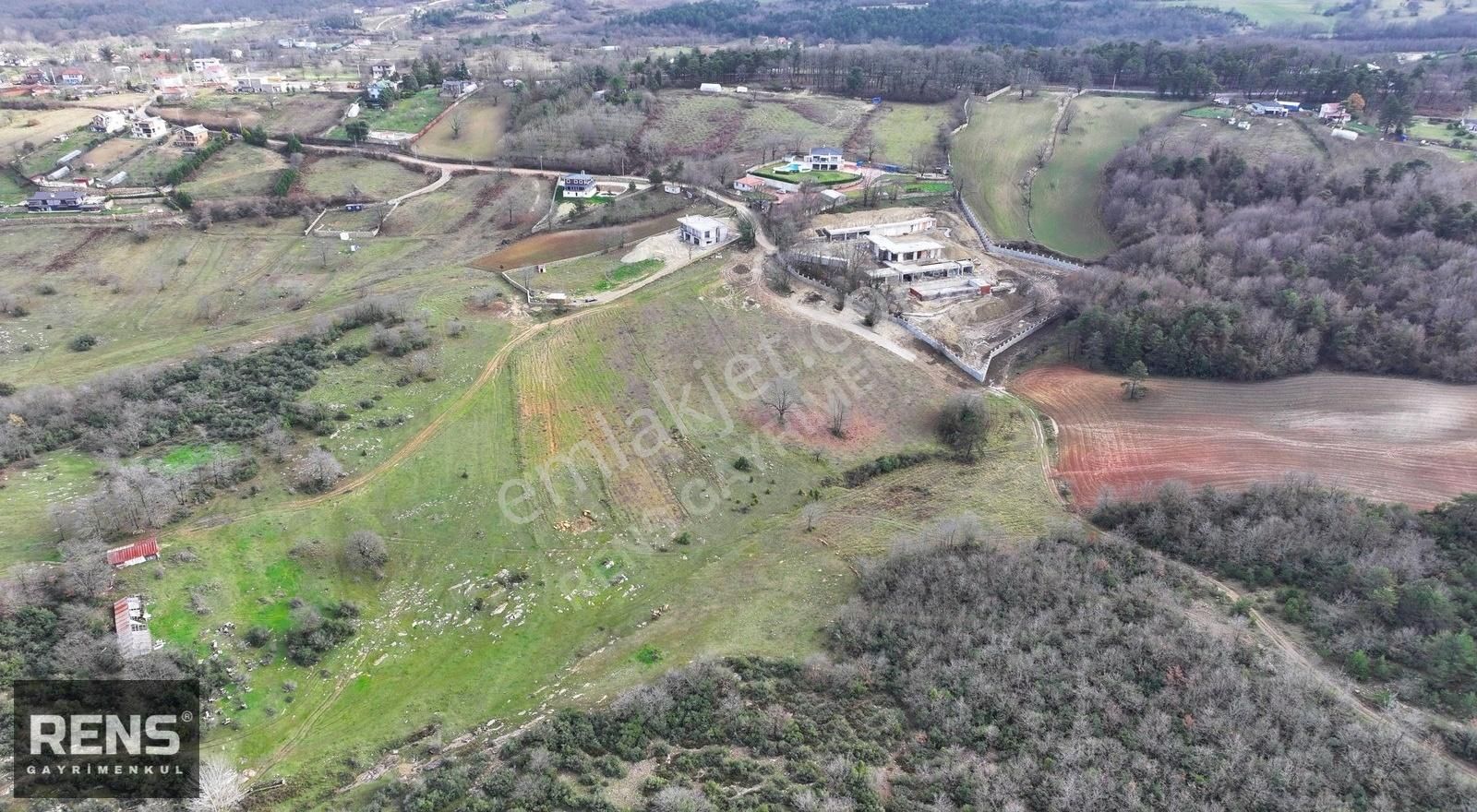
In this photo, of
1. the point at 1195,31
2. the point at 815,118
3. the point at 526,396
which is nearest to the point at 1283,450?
the point at 526,396

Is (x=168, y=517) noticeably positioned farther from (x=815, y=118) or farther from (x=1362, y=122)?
(x=1362, y=122)

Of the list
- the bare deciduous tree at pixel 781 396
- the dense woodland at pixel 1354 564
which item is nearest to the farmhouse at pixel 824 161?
the bare deciduous tree at pixel 781 396

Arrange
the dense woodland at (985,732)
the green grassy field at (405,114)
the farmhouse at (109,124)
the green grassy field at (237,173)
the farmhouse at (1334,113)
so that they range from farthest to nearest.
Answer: the green grassy field at (405,114) → the farmhouse at (109,124) → the farmhouse at (1334,113) → the green grassy field at (237,173) → the dense woodland at (985,732)

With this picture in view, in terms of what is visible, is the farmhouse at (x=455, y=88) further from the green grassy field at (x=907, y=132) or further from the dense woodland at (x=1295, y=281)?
the dense woodland at (x=1295, y=281)

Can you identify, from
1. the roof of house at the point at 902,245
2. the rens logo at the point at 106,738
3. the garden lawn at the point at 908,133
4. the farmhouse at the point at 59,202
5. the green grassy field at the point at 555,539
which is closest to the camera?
the rens logo at the point at 106,738

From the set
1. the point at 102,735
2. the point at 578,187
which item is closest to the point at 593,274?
the point at 578,187
